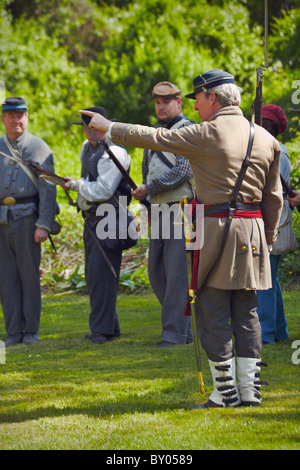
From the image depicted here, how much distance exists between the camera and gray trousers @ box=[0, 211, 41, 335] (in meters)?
7.64

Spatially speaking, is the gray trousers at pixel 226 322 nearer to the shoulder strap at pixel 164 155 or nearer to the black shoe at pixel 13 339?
the shoulder strap at pixel 164 155

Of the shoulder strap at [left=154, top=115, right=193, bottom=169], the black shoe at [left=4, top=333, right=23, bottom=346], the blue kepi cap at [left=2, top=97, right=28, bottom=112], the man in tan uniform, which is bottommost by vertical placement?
the black shoe at [left=4, top=333, right=23, bottom=346]

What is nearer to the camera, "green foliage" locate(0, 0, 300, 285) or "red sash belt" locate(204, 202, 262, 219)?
"red sash belt" locate(204, 202, 262, 219)

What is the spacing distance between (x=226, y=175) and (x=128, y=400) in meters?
1.69

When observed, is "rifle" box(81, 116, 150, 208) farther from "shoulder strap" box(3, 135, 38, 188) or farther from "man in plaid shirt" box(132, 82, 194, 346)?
"shoulder strap" box(3, 135, 38, 188)

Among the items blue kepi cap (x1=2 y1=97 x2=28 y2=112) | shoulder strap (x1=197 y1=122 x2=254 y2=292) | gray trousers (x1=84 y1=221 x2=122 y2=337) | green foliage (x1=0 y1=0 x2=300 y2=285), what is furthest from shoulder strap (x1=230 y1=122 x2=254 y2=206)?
green foliage (x1=0 y1=0 x2=300 y2=285)

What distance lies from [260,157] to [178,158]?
2.40 meters

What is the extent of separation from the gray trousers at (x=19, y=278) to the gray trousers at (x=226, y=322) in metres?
3.17

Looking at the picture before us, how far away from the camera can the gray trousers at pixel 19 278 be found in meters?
7.64

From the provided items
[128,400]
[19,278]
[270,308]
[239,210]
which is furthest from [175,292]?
[239,210]

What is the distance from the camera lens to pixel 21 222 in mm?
7582

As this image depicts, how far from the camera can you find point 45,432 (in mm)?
4449
